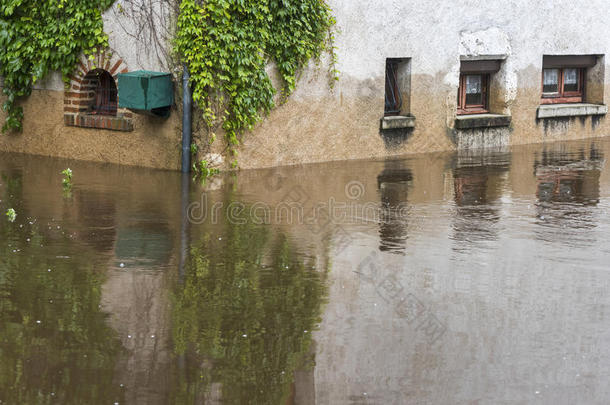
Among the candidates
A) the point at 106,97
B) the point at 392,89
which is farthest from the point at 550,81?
the point at 106,97

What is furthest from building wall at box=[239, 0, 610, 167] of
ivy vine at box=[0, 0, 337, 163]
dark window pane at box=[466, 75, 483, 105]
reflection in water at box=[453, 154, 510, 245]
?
reflection in water at box=[453, 154, 510, 245]

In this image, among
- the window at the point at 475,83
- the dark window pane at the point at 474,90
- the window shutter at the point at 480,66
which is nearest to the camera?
the window shutter at the point at 480,66

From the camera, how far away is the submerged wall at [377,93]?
451 inches

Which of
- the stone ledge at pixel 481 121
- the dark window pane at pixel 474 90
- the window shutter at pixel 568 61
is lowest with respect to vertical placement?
the stone ledge at pixel 481 121

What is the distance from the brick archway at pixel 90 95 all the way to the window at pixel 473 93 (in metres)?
5.20

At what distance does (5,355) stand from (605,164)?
971 cm

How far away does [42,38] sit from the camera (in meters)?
11.7

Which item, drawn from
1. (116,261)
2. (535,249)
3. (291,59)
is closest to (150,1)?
(291,59)

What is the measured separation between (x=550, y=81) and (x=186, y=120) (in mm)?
7007

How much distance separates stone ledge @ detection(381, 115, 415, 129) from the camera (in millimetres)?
12891

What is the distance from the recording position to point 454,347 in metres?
5.04

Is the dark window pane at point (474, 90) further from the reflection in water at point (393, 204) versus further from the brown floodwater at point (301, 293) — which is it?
the brown floodwater at point (301, 293)

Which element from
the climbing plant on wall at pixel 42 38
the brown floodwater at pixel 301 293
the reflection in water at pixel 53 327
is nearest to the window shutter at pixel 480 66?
the brown floodwater at pixel 301 293

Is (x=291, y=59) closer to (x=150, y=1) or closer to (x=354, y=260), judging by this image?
(x=150, y=1)
